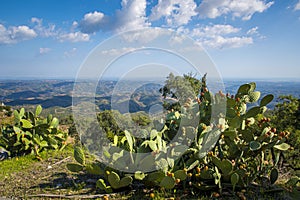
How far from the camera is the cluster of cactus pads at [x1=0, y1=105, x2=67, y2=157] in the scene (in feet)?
13.2

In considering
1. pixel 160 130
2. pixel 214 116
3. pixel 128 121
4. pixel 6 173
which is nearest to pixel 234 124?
pixel 214 116

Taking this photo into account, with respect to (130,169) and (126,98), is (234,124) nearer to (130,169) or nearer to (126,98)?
(130,169)

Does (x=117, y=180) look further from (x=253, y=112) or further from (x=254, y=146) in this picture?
Answer: (x=253, y=112)

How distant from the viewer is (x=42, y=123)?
4.20 m

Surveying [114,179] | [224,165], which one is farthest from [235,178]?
[114,179]

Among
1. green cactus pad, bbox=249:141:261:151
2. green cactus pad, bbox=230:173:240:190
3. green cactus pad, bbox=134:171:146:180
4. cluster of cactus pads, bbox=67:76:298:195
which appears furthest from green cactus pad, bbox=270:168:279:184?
green cactus pad, bbox=134:171:146:180

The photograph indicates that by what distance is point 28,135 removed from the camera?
4.15 metres

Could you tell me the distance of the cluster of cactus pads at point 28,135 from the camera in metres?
4.03

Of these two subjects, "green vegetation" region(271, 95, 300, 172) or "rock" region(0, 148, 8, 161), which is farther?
"green vegetation" region(271, 95, 300, 172)

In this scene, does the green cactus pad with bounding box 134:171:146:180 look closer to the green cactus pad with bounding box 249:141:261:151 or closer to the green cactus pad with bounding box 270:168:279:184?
the green cactus pad with bounding box 249:141:261:151

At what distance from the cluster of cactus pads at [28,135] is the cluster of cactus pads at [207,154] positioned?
1.62 meters

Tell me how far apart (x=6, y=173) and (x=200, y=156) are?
8.66 ft

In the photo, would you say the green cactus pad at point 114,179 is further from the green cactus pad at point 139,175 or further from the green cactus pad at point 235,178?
the green cactus pad at point 235,178

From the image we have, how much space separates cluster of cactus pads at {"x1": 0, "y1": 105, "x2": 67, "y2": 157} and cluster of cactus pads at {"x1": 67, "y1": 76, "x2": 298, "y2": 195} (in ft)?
5.30
